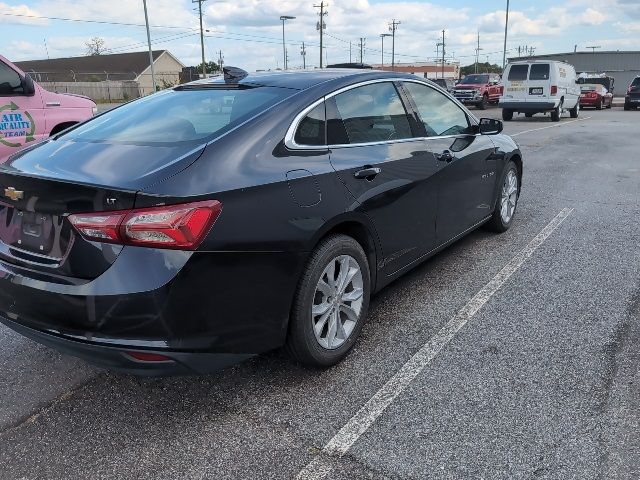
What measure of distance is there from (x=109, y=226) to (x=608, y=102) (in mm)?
37416

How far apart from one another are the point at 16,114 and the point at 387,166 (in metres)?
5.50

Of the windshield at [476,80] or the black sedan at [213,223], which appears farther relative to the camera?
the windshield at [476,80]

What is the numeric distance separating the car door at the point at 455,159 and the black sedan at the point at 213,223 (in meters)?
0.45

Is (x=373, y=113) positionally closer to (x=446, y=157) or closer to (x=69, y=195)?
(x=446, y=157)

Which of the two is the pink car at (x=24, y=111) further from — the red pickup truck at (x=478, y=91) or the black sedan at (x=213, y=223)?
the red pickup truck at (x=478, y=91)

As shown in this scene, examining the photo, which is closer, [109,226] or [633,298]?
[109,226]

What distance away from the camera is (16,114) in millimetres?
6992

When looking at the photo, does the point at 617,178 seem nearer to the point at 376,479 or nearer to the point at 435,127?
the point at 435,127

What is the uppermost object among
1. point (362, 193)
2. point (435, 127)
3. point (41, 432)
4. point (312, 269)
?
point (435, 127)

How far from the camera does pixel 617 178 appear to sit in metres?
9.20

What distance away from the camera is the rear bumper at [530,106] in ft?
70.1

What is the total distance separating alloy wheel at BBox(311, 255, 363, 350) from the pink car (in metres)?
4.92

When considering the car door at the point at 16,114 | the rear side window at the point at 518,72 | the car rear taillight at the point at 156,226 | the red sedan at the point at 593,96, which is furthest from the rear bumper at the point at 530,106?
the car rear taillight at the point at 156,226

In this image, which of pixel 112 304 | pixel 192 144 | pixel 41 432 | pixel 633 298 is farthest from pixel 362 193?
pixel 633 298
